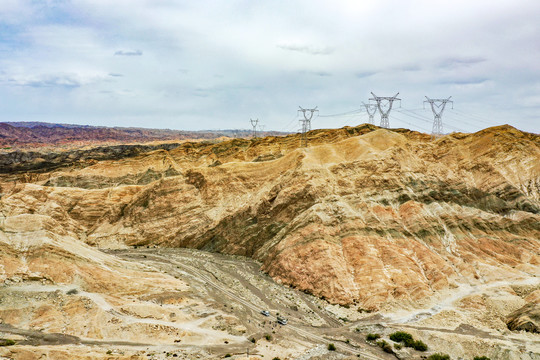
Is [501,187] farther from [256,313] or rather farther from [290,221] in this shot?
[256,313]

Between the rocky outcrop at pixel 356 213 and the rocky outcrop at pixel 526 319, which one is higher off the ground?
the rocky outcrop at pixel 356 213

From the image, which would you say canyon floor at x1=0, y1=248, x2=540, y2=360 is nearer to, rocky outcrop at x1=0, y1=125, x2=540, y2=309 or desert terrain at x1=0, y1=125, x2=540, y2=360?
desert terrain at x1=0, y1=125, x2=540, y2=360

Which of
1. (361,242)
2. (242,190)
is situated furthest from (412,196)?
(242,190)

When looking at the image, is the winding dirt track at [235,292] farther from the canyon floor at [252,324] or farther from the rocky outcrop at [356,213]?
the rocky outcrop at [356,213]

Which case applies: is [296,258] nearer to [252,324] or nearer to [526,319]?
[252,324]

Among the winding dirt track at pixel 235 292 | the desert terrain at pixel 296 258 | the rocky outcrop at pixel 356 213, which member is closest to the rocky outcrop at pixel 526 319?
the desert terrain at pixel 296 258

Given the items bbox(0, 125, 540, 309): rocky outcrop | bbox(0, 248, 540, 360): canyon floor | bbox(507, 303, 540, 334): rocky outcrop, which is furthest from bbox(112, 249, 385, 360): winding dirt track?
bbox(507, 303, 540, 334): rocky outcrop
